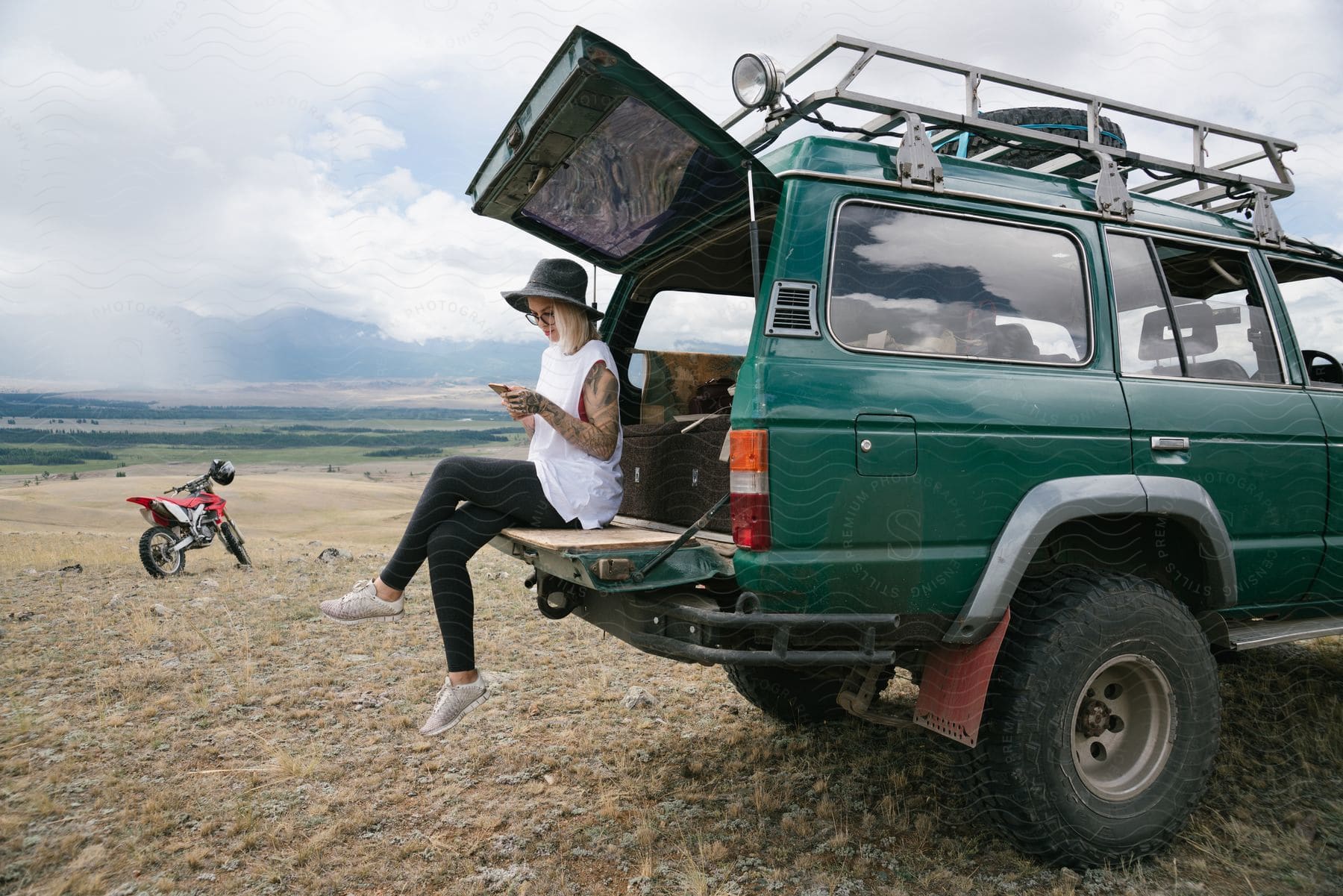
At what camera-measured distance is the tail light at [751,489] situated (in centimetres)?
250

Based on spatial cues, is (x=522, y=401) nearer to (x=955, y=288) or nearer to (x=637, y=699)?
(x=955, y=288)

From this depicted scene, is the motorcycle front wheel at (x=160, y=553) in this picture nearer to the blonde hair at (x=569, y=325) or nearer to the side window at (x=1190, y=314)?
the blonde hair at (x=569, y=325)

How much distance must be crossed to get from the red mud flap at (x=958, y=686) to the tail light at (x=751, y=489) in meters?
0.85

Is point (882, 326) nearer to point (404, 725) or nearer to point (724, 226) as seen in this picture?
point (724, 226)

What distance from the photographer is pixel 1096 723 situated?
2.99 m

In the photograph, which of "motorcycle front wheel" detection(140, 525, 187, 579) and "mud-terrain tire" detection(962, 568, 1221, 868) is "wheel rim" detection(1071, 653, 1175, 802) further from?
"motorcycle front wheel" detection(140, 525, 187, 579)

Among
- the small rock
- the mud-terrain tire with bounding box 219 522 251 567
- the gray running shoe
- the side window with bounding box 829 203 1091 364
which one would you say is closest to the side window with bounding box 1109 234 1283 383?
the side window with bounding box 829 203 1091 364

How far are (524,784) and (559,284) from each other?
7.23 ft

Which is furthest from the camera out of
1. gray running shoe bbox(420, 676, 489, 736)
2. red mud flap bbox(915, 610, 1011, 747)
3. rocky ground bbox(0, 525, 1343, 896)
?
gray running shoe bbox(420, 676, 489, 736)

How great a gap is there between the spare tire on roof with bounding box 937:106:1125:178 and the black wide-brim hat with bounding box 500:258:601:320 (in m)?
1.86

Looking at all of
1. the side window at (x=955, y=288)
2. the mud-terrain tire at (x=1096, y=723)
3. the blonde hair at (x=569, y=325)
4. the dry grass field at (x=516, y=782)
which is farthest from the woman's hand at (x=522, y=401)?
the mud-terrain tire at (x=1096, y=723)

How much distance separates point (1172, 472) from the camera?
3127mm

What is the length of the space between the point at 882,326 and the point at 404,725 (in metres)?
3.17

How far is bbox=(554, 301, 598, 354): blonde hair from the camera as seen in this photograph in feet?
12.0
